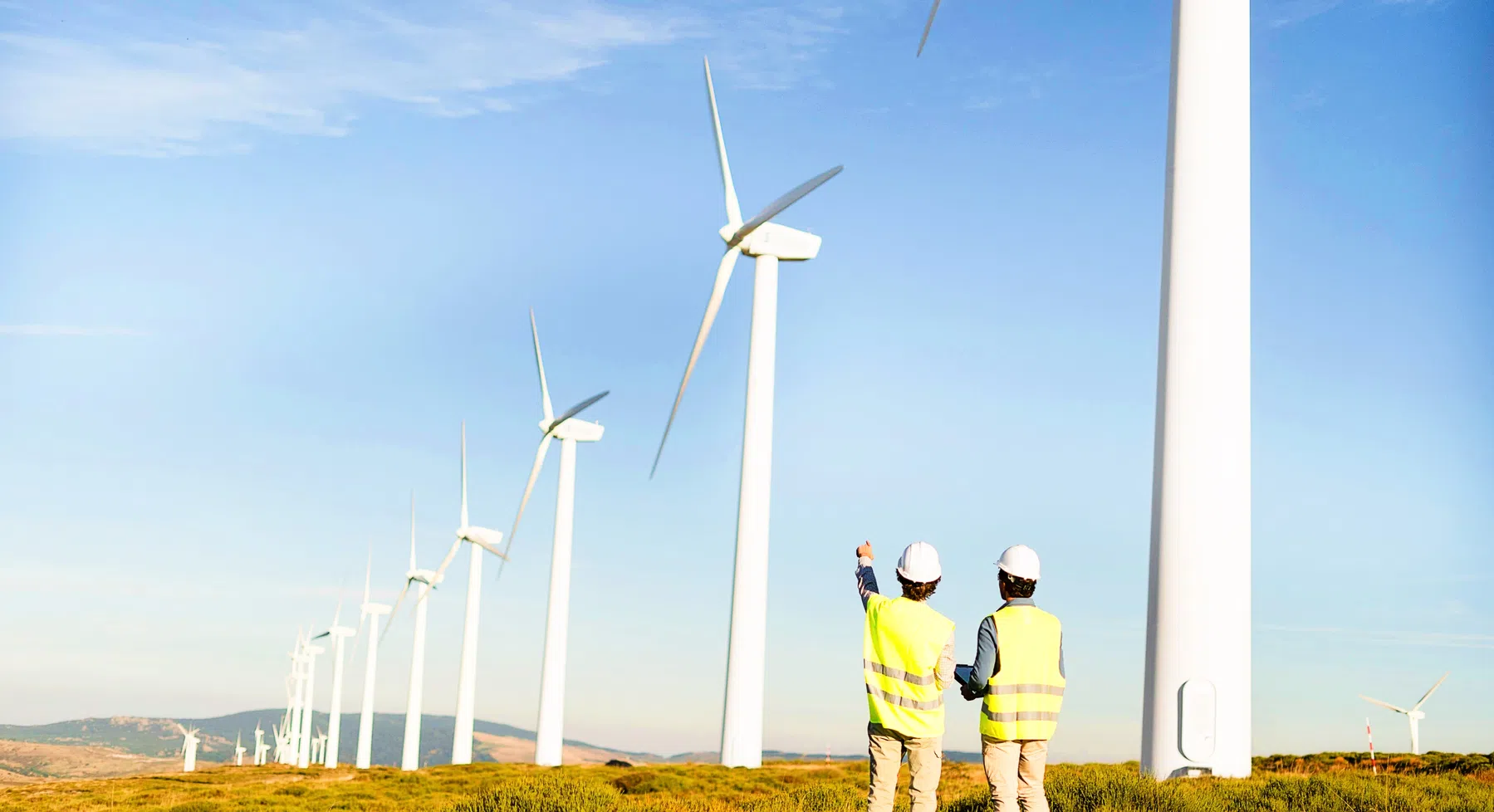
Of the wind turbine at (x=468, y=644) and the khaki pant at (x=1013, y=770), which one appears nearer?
the khaki pant at (x=1013, y=770)

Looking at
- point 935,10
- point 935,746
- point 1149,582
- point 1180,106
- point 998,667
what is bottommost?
point 935,746

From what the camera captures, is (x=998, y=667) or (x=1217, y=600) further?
(x=1217, y=600)

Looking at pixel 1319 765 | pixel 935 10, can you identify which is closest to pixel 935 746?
pixel 935 10

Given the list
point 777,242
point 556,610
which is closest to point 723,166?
point 777,242

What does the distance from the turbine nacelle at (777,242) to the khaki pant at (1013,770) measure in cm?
3541

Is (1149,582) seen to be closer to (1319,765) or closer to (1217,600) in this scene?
(1217,600)

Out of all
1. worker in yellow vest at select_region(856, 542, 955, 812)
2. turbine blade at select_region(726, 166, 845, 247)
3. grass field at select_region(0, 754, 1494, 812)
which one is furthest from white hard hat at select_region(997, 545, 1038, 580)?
turbine blade at select_region(726, 166, 845, 247)

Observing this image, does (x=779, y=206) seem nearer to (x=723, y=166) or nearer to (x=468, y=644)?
(x=723, y=166)

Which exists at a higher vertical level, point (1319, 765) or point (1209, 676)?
point (1209, 676)

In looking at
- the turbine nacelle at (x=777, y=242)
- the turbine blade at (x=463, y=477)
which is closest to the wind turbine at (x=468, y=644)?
the turbine blade at (x=463, y=477)

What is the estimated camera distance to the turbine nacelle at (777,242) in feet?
155

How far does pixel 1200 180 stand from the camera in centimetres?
1827

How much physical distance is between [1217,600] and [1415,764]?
19.5 metres

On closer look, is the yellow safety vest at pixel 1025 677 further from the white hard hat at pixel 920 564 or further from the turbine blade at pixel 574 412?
the turbine blade at pixel 574 412
